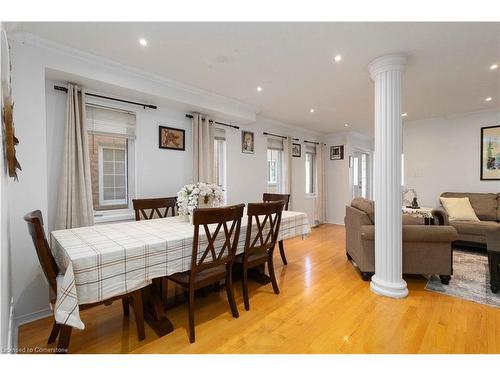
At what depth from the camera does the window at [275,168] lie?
17.1 ft

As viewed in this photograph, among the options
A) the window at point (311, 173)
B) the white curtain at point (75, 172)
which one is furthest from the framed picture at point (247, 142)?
the white curtain at point (75, 172)

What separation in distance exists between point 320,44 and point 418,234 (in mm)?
2226

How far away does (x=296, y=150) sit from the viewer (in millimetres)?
5645

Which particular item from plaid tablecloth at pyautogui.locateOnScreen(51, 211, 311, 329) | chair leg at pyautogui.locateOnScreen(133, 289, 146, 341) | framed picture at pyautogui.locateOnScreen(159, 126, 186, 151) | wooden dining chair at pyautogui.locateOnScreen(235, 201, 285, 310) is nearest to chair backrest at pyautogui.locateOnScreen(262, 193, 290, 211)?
wooden dining chair at pyautogui.locateOnScreen(235, 201, 285, 310)

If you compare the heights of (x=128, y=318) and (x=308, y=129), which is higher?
(x=308, y=129)

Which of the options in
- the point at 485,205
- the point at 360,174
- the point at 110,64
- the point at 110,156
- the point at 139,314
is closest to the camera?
the point at 139,314

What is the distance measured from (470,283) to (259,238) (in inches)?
97.1

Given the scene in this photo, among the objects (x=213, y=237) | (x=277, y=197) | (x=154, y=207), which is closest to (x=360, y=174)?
(x=277, y=197)

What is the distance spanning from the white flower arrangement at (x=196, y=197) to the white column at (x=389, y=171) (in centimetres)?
175

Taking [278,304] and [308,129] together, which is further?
[308,129]

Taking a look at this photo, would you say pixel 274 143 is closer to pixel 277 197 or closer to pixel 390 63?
pixel 277 197
